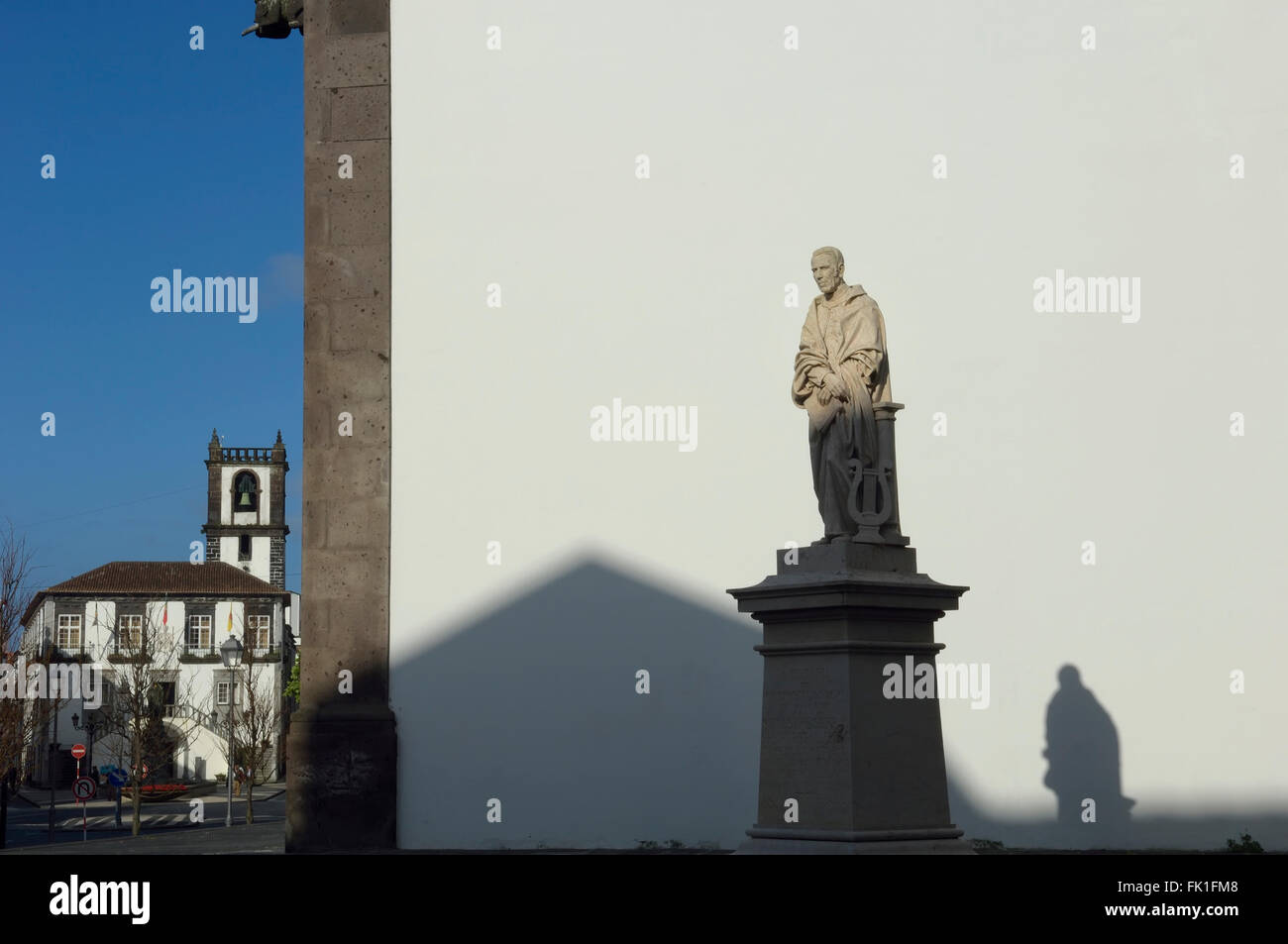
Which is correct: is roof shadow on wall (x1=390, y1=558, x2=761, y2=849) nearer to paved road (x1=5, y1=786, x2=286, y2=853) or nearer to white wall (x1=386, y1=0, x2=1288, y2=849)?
white wall (x1=386, y1=0, x2=1288, y2=849)

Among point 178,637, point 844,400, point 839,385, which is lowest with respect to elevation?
point 844,400

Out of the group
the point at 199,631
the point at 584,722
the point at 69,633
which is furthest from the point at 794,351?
the point at 69,633

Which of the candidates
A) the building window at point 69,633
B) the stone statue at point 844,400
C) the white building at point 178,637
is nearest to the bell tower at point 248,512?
the white building at point 178,637

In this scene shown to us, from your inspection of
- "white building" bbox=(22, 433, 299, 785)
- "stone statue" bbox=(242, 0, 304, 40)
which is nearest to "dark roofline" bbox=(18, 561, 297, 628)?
"white building" bbox=(22, 433, 299, 785)

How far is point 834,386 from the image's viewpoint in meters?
11.0

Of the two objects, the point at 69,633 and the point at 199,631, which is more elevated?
the point at 199,631

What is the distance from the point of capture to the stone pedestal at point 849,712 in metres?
10.3

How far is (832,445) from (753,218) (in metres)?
6.65

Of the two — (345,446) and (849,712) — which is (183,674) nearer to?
(345,446)

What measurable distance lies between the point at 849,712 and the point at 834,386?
2369mm

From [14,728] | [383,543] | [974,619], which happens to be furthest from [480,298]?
[14,728]

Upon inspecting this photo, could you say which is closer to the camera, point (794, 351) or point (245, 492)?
point (794, 351)

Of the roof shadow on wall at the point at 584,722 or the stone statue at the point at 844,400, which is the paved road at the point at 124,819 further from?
the stone statue at the point at 844,400

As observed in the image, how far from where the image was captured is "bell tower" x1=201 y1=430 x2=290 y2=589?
115m
